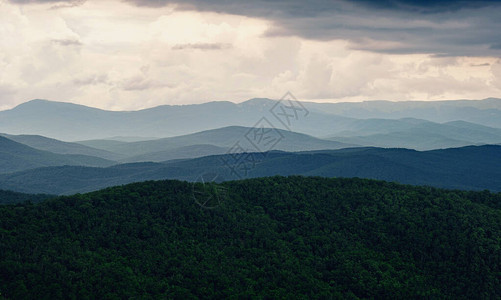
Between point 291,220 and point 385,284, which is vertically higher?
point 291,220

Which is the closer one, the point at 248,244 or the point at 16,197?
the point at 248,244

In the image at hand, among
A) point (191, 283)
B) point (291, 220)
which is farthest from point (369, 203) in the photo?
point (191, 283)

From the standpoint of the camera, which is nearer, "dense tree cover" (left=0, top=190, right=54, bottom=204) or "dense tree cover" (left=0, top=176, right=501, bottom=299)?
"dense tree cover" (left=0, top=176, right=501, bottom=299)

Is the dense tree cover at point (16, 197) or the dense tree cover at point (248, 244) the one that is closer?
the dense tree cover at point (248, 244)

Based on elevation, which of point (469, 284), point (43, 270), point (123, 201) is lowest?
point (469, 284)

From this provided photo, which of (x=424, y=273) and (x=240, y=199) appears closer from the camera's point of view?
(x=424, y=273)

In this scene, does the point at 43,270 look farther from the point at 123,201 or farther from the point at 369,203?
the point at 369,203

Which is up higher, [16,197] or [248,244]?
[16,197]

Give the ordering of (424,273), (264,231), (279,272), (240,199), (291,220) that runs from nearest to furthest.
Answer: (279,272), (424,273), (264,231), (291,220), (240,199)
